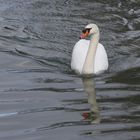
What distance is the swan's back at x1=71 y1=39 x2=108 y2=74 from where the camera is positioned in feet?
47.3

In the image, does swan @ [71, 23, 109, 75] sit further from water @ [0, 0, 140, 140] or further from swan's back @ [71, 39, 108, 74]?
water @ [0, 0, 140, 140]

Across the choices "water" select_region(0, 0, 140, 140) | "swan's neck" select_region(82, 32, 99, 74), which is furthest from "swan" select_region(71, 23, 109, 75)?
"water" select_region(0, 0, 140, 140)

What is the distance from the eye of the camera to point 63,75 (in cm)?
1395

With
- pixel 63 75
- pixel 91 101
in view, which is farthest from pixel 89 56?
pixel 91 101

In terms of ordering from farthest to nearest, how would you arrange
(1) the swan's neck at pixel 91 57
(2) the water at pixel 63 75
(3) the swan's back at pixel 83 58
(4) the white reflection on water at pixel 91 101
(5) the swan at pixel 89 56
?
(3) the swan's back at pixel 83 58, (5) the swan at pixel 89 56, (1) the swan's neck at pixel 91 57, (4) the white reflection on water at pixel 91 101, (2) the water at pixel 63 75

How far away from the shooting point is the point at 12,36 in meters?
17.1

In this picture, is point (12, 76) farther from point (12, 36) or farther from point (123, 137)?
point (123, 137)

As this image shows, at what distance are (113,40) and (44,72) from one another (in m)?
3.02

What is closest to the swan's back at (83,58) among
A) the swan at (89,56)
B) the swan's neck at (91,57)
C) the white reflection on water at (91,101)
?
the swan at (89,56)

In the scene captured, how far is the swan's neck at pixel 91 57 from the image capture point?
14205 mm

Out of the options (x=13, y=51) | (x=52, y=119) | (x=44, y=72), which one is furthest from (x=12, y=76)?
(x=52, y=119)

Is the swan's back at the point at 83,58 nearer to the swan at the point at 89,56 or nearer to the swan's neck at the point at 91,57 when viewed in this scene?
the swan at the point at 89,56

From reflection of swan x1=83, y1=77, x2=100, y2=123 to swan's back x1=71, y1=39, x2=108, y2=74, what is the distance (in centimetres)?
47

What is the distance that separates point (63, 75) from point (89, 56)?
2.77ft
